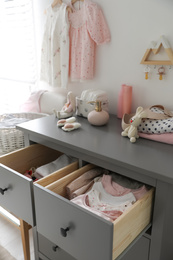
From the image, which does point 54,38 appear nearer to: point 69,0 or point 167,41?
point 69,0

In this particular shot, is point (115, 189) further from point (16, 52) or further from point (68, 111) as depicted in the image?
point (16, 52)

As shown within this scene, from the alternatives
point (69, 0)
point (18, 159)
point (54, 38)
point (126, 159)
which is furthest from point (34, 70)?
point (126, 159)

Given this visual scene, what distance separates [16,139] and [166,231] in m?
1.10

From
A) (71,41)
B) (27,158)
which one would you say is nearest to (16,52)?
(71,41)

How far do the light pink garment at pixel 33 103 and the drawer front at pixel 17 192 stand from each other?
943 millimetres

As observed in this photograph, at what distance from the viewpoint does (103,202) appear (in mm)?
1038

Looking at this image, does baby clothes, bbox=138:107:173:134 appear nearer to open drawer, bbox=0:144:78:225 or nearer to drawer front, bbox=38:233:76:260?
open drawer, bbox=0:144:78:225

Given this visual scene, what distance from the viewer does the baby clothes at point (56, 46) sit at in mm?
1687

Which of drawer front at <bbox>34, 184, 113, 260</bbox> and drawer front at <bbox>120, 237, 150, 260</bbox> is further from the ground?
drawer front at <bbox>34, 184, 113, 260</bbox>

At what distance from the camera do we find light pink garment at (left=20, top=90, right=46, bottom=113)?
6.53 feet

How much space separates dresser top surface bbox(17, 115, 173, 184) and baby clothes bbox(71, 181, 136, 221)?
155 millimetres

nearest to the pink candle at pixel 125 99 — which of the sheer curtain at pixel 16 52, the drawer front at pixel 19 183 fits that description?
the drawer front at pixel 19 183

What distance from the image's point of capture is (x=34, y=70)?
2191mm

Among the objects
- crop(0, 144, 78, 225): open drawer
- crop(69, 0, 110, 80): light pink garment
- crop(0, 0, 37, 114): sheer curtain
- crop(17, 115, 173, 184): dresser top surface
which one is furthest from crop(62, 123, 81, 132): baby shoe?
crop(0, 0, 37, 114): sheer curtain
